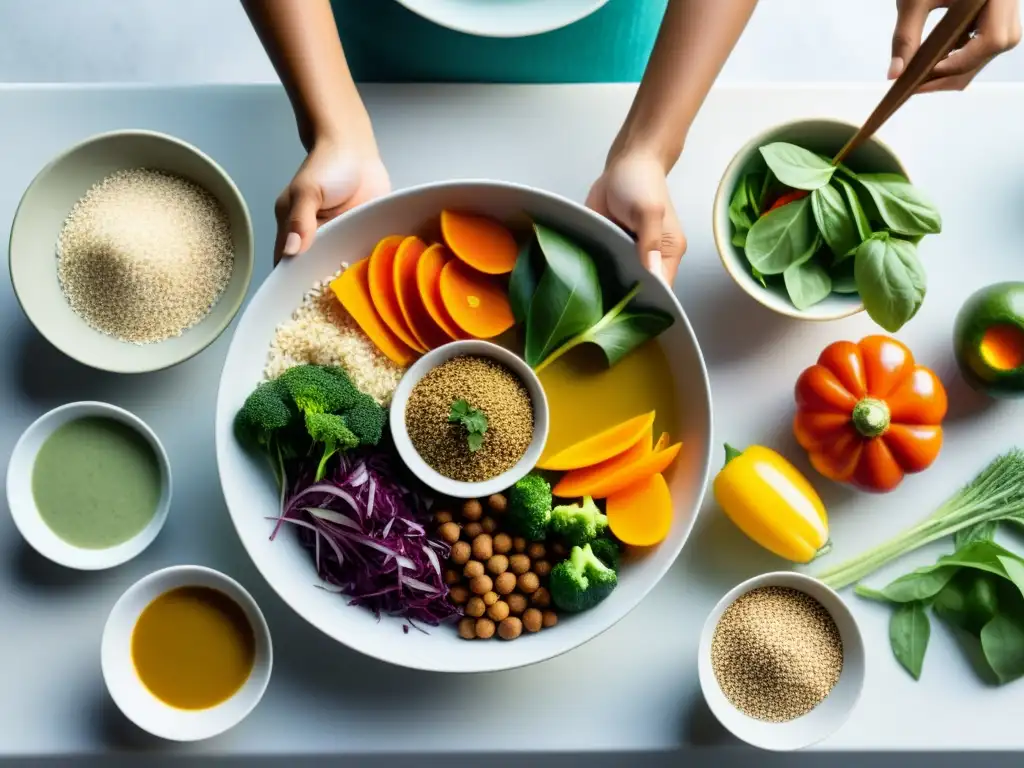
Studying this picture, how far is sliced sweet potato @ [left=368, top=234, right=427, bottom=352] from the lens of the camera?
1317 mm

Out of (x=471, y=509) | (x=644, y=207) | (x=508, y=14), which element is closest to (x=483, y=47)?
(x=508, y=14)

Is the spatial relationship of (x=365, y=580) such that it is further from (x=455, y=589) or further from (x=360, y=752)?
(x=360, y=752)

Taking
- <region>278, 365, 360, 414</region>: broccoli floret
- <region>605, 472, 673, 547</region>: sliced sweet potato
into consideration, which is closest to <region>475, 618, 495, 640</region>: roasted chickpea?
<region>605, 472, 673, 547</region>: sliced sweet potato

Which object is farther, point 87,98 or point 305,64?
point 87,98

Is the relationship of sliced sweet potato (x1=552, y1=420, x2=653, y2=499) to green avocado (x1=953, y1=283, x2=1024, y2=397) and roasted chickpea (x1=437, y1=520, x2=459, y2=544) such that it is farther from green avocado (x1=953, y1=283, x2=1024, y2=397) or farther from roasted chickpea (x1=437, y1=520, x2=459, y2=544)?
green avocado (x1=953, y1=283, x2=1024, y2=397)

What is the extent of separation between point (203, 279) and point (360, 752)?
2.48 ft

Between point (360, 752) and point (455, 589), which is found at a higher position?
point (455, 589)

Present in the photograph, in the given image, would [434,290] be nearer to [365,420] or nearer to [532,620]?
[365,420]

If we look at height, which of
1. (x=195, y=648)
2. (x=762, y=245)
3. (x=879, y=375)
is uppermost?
(x=762, y=245)

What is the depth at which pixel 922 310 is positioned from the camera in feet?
4.83

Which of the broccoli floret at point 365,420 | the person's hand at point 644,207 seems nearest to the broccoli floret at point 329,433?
the broccoli floret at point 365,420

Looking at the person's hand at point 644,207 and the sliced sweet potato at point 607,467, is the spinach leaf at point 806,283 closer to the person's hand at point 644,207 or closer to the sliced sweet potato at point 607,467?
the person's hand at point 644,207

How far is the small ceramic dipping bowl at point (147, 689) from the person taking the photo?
128cm

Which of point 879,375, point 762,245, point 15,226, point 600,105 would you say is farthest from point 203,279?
point 879,375
